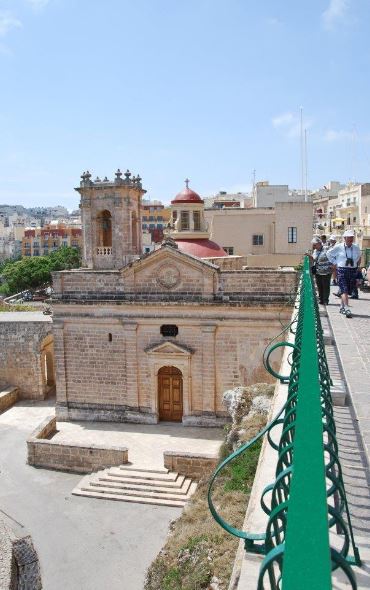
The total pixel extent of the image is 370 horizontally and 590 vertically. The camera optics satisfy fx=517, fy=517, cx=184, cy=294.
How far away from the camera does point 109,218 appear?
867 inches

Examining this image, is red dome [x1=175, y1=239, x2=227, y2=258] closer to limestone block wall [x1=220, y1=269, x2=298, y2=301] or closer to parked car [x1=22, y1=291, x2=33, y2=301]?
limestone block wall [x1=220, y1=269, x2=298, y2=301]

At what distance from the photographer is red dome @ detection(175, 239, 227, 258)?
2136 centimetres

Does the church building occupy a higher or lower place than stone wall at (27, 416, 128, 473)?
higher

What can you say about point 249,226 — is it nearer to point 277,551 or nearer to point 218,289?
point 218,289

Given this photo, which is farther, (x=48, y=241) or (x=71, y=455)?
(x=48, y=241)

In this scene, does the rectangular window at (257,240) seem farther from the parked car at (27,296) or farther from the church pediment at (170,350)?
the parked car at (27,296)

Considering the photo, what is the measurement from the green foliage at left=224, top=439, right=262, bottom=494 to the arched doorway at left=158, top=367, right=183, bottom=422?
7227 mm

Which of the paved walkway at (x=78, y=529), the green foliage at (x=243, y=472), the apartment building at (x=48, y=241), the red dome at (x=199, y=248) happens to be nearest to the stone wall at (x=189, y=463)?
the paved walkway at (x=78, y=529)

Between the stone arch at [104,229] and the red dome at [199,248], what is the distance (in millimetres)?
3019

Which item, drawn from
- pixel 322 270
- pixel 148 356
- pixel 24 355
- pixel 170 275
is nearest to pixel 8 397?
pixel 24 355

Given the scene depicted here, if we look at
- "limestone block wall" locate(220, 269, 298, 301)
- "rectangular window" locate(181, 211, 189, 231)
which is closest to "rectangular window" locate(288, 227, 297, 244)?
"rectangular window" locate(181, 211, 189, 231)

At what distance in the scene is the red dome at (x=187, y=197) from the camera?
22.0 meters

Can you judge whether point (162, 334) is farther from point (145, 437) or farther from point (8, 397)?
point (8, 397)

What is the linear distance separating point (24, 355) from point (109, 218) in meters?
7.08
